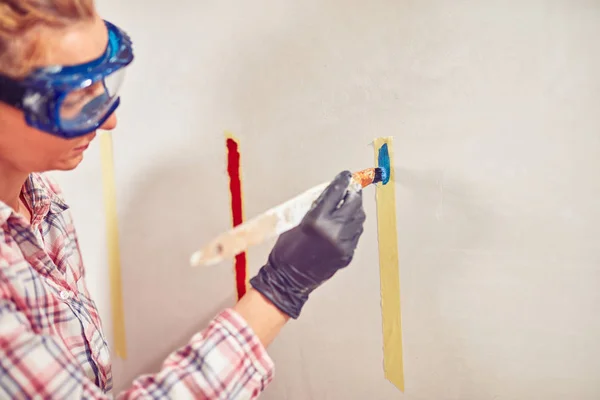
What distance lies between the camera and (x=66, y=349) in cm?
72

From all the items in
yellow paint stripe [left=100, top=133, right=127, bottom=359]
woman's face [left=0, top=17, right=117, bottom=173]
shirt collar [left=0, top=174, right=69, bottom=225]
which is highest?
woman's face [left=0, top=17, right=117, bottom=173]

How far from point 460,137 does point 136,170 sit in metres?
0.76

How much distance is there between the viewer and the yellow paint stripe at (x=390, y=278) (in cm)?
98

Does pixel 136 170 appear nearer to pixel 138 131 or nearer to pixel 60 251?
pixel 138 131

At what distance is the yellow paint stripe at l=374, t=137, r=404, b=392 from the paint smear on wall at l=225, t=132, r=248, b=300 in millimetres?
314

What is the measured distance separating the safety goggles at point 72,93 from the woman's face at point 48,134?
0.5 inches

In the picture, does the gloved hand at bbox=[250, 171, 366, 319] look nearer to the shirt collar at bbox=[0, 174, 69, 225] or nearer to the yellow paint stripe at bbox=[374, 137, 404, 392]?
the yellow paint stripe at bbox=[374, 137, 404, 392]

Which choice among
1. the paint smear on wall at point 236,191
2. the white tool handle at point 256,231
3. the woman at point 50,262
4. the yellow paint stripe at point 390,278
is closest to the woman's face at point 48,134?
the woman at point 50,262

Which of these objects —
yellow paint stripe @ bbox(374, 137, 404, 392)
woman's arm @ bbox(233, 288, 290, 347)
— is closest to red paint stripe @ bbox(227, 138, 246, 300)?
yellow paint stripe @ bbox(374, 137, 404, 392)

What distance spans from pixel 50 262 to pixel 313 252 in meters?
0.41

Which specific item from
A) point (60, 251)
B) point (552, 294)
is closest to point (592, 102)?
point (552, 294)

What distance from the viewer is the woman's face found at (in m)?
0.66

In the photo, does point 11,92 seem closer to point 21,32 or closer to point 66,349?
point 21,32

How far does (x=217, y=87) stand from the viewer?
1126 mm
